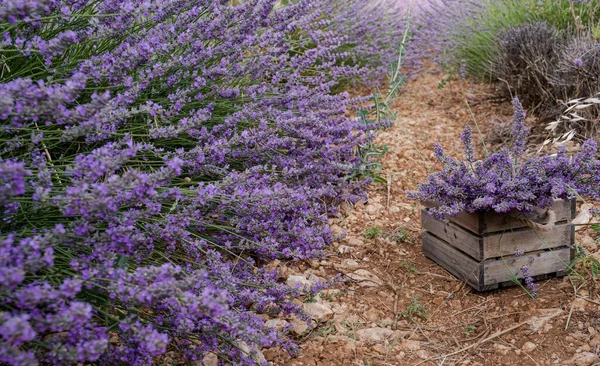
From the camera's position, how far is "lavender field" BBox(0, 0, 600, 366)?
1.01 m

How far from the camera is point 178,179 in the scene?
1.87 meters

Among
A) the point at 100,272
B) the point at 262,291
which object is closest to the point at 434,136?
the point at 262,291

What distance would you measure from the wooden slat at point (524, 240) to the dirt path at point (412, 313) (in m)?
0.14

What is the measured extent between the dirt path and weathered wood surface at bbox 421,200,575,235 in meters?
0.22

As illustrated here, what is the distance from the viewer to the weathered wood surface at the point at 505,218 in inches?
73.4

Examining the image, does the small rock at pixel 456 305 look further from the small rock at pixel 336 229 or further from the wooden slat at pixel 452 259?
the small rock at pixel 336 229

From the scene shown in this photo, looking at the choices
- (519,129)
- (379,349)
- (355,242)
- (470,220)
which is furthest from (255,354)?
(519,129)

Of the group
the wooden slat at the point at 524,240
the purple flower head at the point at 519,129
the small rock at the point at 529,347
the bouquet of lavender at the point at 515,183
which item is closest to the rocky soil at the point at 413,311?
the small rock at the point at 529,347

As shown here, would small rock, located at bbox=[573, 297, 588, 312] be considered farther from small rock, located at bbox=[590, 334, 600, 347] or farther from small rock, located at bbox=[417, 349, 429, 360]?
small rock, located at bbox=[417, 349, 429, 360]

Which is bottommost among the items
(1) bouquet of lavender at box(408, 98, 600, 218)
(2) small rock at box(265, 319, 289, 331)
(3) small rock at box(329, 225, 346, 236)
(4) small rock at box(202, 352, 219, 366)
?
(3) small rock at box(329, 225, 346, 236)

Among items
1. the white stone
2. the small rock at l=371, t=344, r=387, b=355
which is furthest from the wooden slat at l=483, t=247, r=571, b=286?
the white stone

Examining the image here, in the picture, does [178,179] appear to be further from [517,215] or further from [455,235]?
[517,215]

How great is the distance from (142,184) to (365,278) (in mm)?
1152

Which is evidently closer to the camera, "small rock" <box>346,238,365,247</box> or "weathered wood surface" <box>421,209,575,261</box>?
"weathered wood surface" <box>421,209,575,261</box>
